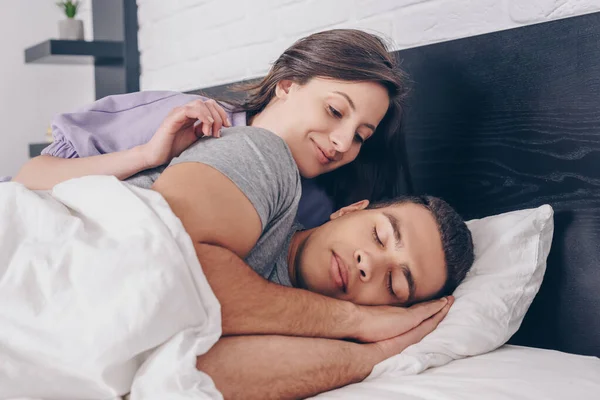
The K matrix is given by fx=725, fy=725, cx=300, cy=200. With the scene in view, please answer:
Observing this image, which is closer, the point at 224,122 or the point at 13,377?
the point at 13,377

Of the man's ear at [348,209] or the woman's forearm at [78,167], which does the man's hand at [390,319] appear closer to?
the man's ear at [348,209]

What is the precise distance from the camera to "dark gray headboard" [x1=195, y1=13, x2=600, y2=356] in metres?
1.24

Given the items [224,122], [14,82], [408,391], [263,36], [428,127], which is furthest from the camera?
→ [14,82]

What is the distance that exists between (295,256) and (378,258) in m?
0.17

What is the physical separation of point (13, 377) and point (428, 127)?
1009mm

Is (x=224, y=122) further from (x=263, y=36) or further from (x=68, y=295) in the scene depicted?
(x=263, y=36)

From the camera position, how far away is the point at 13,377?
2.57ft

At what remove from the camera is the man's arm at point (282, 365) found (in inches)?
36.5

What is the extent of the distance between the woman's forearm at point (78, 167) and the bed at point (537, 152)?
59 cm

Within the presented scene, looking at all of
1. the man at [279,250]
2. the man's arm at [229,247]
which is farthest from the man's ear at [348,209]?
the man's arm at [229,247]

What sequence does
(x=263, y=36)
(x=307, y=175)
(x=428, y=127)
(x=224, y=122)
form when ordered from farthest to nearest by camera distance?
1. (x=263, y=36)
2. (x=428, y=127)
3. (x=307, y=175)
4. (x=224, y=122)

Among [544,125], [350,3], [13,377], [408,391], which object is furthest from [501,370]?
[350,3]

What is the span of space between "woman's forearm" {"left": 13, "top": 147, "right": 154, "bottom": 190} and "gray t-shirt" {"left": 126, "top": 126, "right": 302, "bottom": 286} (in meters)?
0.16

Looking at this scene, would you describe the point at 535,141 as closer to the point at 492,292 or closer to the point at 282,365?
the point at 492,292
